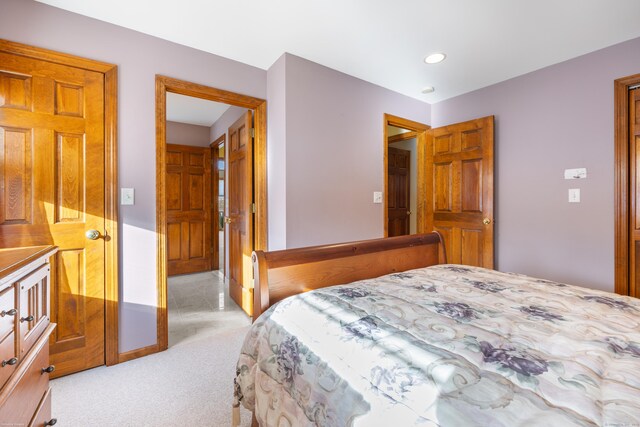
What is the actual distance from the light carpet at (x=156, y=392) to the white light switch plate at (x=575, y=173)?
3.24m

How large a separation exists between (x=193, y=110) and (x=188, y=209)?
154 cm

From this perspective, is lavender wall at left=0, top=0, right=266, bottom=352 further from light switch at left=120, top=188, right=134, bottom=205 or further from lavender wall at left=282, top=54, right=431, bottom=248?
lavender wall at left=282, top=54, right=431, bottom=248

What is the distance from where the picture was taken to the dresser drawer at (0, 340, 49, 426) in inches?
29.3

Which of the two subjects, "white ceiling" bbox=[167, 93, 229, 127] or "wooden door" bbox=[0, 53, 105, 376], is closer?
"wooden door" bbox=[0, 53, 105, 376]

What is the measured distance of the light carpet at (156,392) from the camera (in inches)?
60.1

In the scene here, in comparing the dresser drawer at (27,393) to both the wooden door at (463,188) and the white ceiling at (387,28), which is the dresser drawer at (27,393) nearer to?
the white ceiling at (387,28)

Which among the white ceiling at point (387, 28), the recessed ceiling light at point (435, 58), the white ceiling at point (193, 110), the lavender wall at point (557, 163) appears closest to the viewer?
the white ceiling at point (387, 28)

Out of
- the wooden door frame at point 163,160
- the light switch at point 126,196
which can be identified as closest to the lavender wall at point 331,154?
the wooden door frame at point 163,160

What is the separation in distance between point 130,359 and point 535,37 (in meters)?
3.98

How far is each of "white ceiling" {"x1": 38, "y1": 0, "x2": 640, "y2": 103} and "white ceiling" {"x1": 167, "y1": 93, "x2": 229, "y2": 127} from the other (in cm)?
137

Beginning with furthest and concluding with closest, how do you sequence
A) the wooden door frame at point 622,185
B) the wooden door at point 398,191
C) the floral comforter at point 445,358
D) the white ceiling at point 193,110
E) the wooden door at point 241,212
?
the wooden door at point 398,191
the white ceiling at point 193,110
the wooden door at point 241,212
the wooden door frame at point 622,185
the floral comforter at point 445,358

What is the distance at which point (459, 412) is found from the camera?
24.1 inches

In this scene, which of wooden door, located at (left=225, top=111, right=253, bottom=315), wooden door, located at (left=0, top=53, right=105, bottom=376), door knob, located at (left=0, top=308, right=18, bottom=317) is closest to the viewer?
door knob, located at (left=0, top=308, right=18, bottom=317)

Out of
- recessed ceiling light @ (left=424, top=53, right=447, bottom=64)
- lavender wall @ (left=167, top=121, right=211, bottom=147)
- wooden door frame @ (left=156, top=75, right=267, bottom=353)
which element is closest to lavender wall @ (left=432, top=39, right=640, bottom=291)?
recessed ceiling light @ (left=424, top=53, right=447, bottom=64)
